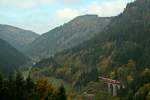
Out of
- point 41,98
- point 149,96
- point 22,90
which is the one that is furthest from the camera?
point 149,96

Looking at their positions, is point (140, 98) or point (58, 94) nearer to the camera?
point (58, 94)

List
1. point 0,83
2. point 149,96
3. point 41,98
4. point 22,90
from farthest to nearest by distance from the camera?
point 149,96 < point 41,98 < point 22,90 < point 0,83

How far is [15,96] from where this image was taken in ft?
344

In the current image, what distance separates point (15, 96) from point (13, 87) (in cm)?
252

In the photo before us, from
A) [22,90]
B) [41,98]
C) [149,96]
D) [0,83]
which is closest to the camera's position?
[0,83]

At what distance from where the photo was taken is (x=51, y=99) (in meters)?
114

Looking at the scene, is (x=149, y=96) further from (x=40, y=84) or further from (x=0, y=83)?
(x=0, y=83)

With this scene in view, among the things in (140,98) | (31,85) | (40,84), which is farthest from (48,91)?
(140,98)

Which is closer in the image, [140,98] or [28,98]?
[28,98]

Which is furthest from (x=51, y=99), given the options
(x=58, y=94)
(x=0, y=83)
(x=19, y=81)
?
(x=0, y=83)

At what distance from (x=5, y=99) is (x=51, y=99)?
1638 centimetres

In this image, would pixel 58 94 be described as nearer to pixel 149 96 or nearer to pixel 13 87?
pixel 13 87

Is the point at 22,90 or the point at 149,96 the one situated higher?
the point at 22,90

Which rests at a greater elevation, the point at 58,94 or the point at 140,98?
the point at 58,94
